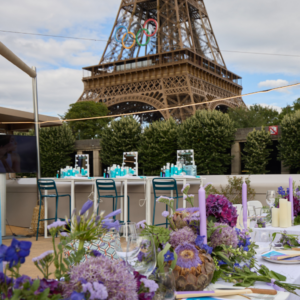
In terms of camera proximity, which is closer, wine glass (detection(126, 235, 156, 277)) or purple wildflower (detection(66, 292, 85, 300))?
purple wildflower (detection(66, 292, 85, 300))

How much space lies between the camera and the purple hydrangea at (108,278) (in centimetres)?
77

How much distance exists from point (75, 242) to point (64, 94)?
3778 cm

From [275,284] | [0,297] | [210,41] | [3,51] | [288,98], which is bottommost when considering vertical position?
[275,284]

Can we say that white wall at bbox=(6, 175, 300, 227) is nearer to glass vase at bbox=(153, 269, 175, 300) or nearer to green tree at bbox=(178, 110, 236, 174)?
glass vase at bbox=(153, 269, 175, 300)

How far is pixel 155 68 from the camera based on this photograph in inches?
1129

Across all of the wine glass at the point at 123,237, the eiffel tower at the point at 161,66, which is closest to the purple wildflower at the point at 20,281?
the wine glass at the point at 123,237

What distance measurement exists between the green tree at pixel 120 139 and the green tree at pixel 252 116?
917 cm

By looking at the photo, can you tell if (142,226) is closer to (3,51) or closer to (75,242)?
(75,242)

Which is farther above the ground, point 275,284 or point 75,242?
point 75,242

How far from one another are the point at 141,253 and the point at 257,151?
57.3 feet

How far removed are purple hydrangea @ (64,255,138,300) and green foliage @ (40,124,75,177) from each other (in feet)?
72.5

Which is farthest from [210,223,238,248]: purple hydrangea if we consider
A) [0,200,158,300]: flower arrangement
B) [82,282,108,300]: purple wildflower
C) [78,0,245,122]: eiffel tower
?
[78,0,245,122]: eiffel tower

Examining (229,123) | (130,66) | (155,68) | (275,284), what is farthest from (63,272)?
(130,66)

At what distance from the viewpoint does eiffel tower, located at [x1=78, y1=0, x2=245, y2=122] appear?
89.2 ft
